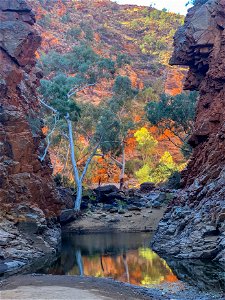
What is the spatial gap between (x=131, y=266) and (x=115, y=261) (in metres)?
1.49

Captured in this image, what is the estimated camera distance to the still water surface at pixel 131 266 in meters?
14.4

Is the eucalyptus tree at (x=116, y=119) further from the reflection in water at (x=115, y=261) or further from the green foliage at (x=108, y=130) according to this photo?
the reflection in water at (x=115, y=261)

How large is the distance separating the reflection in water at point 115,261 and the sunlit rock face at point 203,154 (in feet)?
4.56

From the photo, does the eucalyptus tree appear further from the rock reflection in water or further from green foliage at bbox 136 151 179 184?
the rock reflection in water

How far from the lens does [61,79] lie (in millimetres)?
35281

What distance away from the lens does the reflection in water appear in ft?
50.6

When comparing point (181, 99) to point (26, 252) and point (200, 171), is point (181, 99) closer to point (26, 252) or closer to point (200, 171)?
point (200, 171)

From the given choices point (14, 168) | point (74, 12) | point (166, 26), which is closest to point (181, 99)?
point (14, 168)

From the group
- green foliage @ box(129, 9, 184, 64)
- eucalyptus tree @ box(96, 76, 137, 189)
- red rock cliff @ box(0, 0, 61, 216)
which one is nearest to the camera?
red rock cliff @ box(0, 0, 61, 216)

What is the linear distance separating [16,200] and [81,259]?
4.81 m

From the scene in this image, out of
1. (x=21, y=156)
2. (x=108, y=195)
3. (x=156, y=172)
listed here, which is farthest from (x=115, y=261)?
(x=156, y=172)

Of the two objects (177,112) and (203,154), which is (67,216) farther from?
(177,112)

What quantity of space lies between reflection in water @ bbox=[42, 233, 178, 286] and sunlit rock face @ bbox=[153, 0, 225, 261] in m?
1.39

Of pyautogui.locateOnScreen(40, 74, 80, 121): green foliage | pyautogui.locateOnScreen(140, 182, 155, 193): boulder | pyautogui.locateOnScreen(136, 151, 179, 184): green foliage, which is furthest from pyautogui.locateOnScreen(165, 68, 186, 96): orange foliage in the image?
pyautogui.locateOnScreen(40, 74, 80, 121): green foliage
